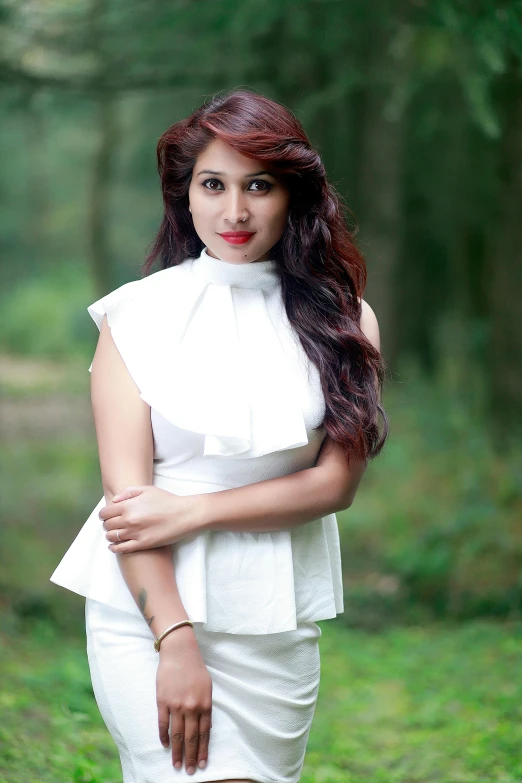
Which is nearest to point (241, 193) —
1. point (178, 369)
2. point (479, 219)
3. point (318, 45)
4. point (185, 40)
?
point (178, 369)

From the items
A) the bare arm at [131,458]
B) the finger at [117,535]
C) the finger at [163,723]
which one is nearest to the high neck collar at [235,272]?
the bare arm at [131,458]

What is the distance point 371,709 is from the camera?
209 inches

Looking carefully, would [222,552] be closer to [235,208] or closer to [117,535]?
[117,535]

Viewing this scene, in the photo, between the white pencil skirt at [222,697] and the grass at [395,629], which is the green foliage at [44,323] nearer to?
the grass at [395,629]

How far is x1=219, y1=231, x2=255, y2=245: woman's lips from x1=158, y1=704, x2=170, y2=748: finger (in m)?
1.13

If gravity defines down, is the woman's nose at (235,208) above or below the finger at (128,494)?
above

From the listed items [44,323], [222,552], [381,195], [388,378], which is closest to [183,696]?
[222,552]

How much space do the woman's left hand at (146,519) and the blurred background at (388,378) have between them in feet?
3.15

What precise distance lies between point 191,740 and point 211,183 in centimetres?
134

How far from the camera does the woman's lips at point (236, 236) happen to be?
2.57 metres

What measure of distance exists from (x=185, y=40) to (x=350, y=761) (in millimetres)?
5567

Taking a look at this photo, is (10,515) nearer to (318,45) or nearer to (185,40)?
(185,40)

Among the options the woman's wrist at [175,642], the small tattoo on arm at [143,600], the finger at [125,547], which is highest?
the finger at [125,547]

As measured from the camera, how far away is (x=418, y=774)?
179 inches
